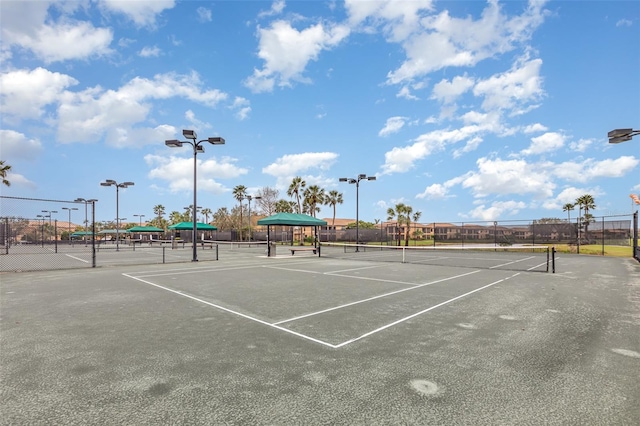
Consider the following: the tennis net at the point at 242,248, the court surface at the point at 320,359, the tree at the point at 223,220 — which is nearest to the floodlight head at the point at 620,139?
the court surface at the point at 320,359

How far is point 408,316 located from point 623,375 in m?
3.25

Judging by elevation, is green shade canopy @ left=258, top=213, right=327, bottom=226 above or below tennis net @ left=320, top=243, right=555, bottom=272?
above

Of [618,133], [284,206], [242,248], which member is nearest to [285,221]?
[242,248]

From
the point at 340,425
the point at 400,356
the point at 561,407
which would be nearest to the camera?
the point at 340,425

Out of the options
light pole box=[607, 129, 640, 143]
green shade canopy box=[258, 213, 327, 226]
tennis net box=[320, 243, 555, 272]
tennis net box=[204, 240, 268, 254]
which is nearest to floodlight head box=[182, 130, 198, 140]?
green shade canopy box=[258, 213, 327, 226]

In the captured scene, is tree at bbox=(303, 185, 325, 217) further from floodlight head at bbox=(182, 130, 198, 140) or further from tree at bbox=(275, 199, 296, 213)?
floodlight head at bbox=(182, 130, 198, 140)

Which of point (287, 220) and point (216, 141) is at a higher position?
point (216, 141)

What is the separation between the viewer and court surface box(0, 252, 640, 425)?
3.06 metres

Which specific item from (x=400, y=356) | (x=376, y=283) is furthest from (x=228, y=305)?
(x=376, y=283)

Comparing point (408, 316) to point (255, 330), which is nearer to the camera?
point (255, 330)

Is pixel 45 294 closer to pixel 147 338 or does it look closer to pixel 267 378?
pixel 147 338

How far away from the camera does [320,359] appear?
429 centimetres

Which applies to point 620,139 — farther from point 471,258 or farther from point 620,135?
point 471,258

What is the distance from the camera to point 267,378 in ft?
12.2
